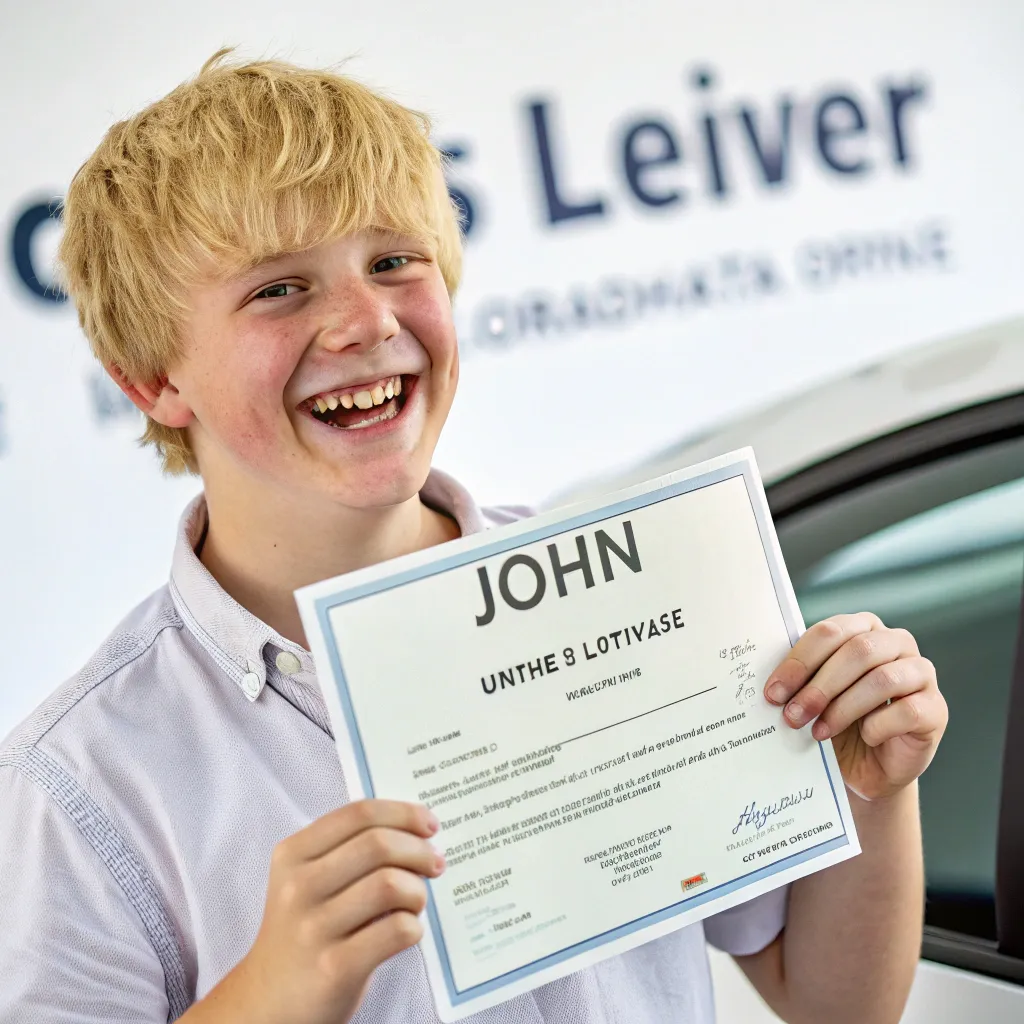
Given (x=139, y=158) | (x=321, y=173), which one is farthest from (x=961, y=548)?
(x=139, y=158)

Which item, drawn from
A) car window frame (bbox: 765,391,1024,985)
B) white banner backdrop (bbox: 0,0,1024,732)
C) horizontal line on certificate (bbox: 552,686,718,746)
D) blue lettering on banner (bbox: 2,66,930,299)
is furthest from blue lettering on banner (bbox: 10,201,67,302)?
horizontal line on certificate (bbox: 552,686,718,746)

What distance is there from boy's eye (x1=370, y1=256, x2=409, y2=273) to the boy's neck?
21 cm

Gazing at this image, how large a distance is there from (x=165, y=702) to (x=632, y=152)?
4.99 ft

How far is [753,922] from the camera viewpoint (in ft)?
4.15

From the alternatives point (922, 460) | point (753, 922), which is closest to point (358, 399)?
point (753, 922)

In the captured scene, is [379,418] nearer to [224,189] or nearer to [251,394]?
[251,394]

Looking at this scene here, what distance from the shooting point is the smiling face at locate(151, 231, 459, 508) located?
3.36ft

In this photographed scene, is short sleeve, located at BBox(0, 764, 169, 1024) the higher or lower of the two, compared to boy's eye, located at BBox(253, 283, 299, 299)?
lower

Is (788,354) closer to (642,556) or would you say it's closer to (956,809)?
(956,809)

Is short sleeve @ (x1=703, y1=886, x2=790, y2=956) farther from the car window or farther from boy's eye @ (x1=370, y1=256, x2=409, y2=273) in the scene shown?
boy's eye @ (x1=370, y1=256, x2=409, y2=273)

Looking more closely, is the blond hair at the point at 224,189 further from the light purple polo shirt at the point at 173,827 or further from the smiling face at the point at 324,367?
the light purple polo shirt at the point at 173,827

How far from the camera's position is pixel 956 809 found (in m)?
1.72

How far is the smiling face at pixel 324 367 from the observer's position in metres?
1.02
